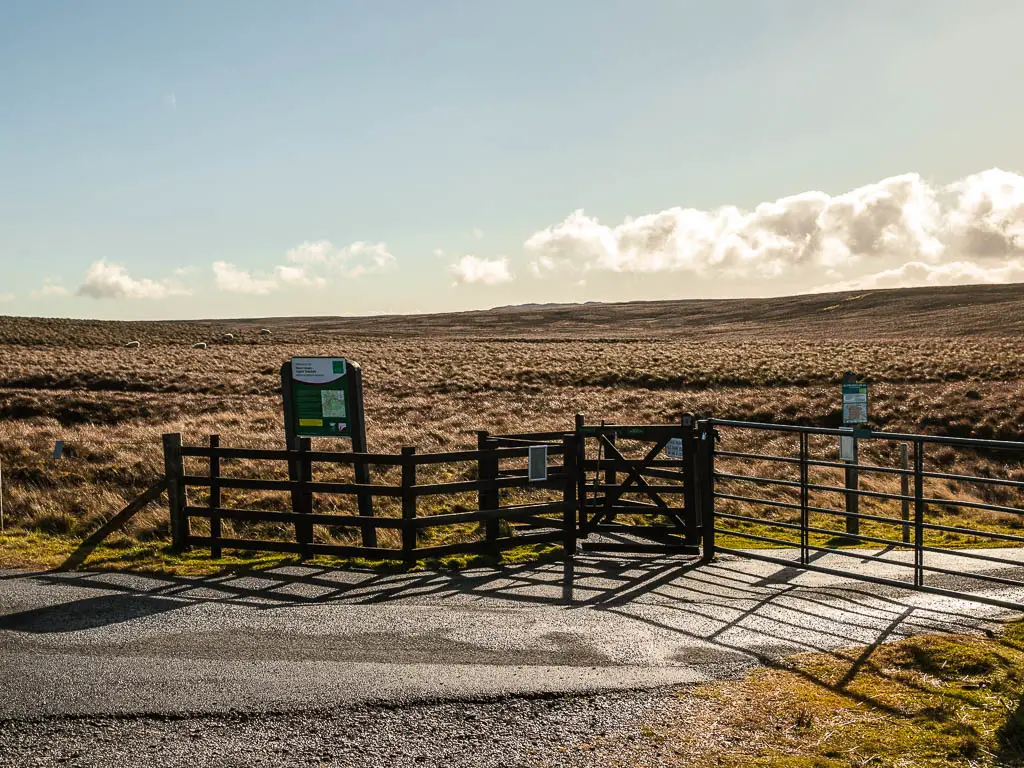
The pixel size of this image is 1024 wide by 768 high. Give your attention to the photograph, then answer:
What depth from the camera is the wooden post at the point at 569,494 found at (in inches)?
444

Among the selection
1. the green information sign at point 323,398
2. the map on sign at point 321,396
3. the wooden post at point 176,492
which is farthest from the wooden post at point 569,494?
the wooden post at point 176,492

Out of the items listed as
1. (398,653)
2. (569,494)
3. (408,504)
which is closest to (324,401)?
(408,504)

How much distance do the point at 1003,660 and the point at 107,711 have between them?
643 cm

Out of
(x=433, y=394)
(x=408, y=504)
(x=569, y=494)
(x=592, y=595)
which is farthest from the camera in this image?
(x=433, y=394)

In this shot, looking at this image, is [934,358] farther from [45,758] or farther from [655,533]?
Answer: [45,758]

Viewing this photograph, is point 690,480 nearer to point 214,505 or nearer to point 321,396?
point 321,396

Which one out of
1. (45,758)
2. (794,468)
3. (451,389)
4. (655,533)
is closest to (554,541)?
(655,533)

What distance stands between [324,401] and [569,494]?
3.53 metres

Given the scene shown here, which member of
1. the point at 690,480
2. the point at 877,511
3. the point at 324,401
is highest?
the point at 324,401

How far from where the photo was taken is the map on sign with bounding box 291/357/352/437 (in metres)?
12.2

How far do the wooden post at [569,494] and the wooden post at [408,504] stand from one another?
191 cm

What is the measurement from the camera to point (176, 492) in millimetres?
11648

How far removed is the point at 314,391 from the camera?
1232 cm

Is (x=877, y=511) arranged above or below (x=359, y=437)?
below
